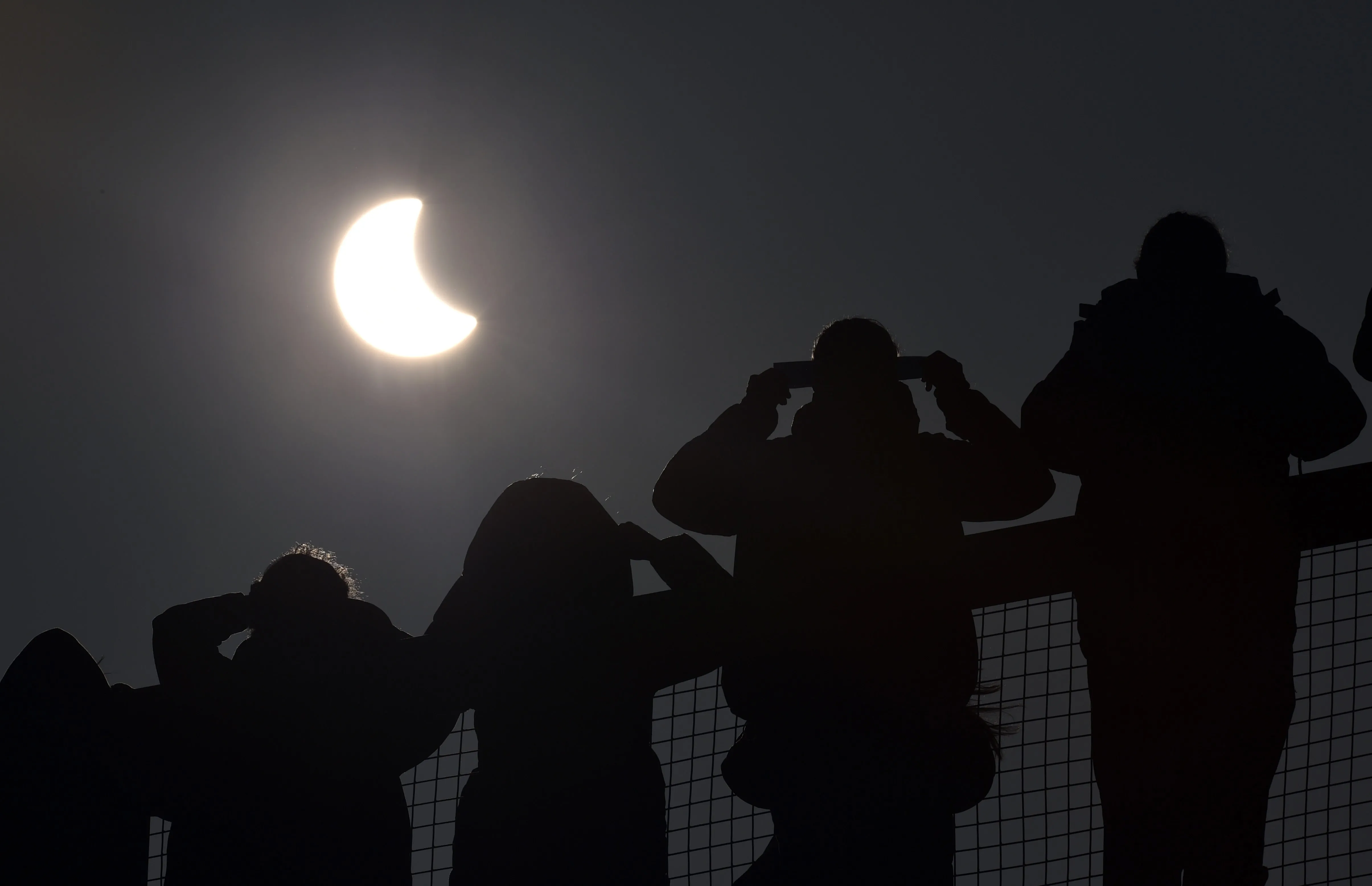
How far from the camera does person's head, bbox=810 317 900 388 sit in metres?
3.58

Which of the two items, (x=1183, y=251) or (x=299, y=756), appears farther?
(x=1183, y=251)

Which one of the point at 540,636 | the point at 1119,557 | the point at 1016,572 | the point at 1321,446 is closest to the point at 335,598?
the point at 540,636

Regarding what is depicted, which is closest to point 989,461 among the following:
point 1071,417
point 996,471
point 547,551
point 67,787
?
point 996,471

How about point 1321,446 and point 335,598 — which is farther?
point 335,598

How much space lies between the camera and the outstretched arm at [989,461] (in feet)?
11.2

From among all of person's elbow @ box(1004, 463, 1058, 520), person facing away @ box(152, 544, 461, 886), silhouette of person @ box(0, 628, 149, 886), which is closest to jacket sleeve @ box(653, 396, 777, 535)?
person's elbow @ box(1004, 463, 1058, 520)

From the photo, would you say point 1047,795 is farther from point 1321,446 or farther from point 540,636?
point 540,636

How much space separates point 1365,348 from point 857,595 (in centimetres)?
156

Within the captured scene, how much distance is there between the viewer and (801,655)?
3.23 m

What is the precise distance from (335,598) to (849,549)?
4.84 ft

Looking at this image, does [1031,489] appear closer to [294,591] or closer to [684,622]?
[684,622]

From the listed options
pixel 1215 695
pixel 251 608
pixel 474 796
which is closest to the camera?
pixel 1215 695

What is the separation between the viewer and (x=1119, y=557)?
10.6 ft

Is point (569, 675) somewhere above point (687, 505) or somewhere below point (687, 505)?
below
